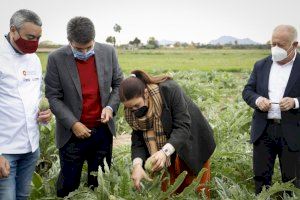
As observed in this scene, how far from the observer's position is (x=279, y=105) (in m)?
Result: 3.39

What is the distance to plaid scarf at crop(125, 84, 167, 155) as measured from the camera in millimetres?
2744

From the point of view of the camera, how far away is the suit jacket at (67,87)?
332cm

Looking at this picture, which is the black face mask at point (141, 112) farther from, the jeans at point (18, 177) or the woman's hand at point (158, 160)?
the jeans at point (18, 177)

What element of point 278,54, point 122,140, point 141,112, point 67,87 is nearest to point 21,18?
point 67,87

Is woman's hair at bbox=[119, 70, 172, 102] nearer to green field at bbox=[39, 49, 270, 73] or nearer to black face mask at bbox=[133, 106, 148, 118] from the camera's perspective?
black face mask at bbox=[133, 106, 148, 118]

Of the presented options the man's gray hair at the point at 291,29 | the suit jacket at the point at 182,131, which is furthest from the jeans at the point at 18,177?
the man's gray hair at the point at 291,29

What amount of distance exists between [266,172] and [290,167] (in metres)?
0.21

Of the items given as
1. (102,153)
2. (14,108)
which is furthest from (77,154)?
(14,108)

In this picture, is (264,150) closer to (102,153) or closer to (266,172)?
(266,172)

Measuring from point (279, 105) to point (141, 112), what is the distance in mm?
1265

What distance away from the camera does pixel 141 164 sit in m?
2.84

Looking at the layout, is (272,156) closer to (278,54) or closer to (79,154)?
(278,54)

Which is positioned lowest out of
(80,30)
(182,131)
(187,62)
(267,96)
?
(187,62)

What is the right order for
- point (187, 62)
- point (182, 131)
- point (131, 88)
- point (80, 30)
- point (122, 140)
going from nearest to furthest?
point (131, 88) → point (182, 131) → point (80, 30) → point (122, 140) → point (187, 62)
